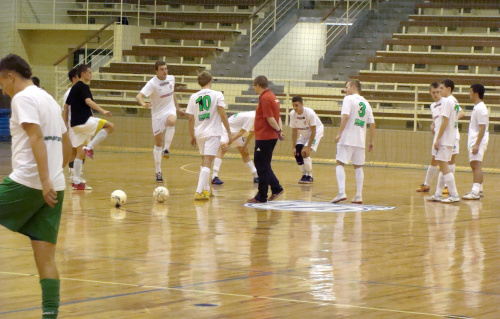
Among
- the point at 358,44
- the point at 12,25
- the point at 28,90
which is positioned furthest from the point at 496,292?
the point at 12,25

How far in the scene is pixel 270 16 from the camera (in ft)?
92.5

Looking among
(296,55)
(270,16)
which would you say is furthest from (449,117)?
(270,16)

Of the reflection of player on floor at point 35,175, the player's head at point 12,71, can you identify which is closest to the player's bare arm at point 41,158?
the reflection of player on floor at point 35,175

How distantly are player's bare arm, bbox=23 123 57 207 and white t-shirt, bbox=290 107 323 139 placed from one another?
1019 cm

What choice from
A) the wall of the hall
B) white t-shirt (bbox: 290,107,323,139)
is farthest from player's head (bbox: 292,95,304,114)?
the wall of the hall

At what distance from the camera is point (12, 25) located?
2839 cm

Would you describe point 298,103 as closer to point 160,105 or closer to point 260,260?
point 160,105

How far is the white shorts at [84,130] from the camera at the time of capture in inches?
495

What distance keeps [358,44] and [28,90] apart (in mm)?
21911

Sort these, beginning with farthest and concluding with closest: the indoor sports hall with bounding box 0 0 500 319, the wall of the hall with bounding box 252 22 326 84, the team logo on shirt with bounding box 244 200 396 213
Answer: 1. the wall of the hall with bounding box 252 22 326 84
2. the team logo on shirt with bounding box 244 200 396 213
3. the indoor sports hall with bounding box 0 0 500 319

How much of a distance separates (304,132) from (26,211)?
34.8 feet

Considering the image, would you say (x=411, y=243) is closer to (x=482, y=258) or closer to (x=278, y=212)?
(x=482, y=258)

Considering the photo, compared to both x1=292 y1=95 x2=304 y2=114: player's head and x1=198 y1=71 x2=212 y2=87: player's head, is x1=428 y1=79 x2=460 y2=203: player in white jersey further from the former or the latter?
x1=198 y1=71 x2=212 y2=87: player's head

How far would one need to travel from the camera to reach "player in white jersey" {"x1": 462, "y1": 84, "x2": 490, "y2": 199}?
12.9 meters
